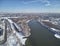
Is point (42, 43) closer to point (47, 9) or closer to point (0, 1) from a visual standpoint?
point (47, 9)

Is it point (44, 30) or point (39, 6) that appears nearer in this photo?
point (39, 6)

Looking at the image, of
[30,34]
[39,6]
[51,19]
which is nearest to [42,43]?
[30,34]

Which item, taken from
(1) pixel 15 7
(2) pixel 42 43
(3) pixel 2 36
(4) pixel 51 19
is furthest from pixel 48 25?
(3) pixel 2 36

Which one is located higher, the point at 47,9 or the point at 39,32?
the point at 47,9

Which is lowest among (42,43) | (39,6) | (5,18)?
(42,43)

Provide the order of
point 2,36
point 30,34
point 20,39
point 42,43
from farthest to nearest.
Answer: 1. point 42,43
2. point 30,34
3. point 2,36
4. point 20,39

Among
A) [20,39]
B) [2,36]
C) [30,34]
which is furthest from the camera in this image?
[30,34]

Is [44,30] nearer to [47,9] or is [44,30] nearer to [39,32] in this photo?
[39,32]
